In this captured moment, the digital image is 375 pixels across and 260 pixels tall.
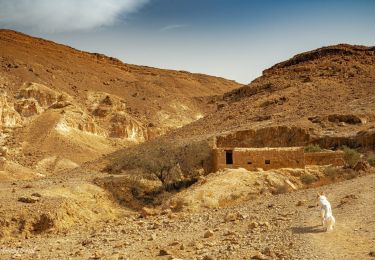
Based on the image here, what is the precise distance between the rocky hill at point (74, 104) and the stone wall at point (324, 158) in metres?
20.2

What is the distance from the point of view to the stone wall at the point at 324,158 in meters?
21.2

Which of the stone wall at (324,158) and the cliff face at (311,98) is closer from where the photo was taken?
the stone wall at (324,158)

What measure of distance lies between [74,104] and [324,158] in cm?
3399

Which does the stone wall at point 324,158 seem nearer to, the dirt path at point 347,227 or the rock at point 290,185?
the rock at point 290,185

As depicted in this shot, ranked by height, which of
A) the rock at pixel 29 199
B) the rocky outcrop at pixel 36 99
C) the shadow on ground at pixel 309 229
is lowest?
the shadow on ground at pixel 309 229

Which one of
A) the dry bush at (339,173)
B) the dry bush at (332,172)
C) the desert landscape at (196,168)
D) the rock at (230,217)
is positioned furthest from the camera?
the dry bush at (332,172)

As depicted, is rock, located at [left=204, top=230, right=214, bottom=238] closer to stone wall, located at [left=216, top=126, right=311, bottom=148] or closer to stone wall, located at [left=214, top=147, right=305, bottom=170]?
stone wall, located at [left=214, top=147, right=305, bottom=170]

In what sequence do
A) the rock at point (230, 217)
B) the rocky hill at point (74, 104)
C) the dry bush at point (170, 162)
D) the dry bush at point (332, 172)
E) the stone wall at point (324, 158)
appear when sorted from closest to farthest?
the rock at point (230, 217) → the dry bush at point (332, 172) → the stone wall at point (324, 158) → the dry bush at point (170, 162) → the rocky hill at point (74, 104)

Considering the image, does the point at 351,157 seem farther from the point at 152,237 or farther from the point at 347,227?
the point at 152,237

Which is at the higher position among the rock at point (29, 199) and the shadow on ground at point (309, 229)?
the rock at point (29, 199)

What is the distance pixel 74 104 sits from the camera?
51375 millimetres

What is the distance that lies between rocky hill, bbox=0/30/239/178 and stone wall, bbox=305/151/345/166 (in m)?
20.2

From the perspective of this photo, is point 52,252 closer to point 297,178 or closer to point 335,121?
point 297,178

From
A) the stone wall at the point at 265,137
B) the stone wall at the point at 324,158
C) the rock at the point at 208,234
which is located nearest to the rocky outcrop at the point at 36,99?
the stone wall at the point at 265,137
